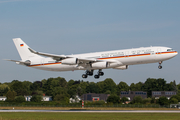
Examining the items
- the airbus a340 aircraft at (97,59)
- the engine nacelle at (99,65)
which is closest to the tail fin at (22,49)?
the airbus a340 aircraft at (97,59)

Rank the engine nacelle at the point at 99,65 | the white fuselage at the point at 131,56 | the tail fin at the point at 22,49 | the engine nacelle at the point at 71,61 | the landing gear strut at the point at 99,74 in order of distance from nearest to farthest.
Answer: the white fuselage at the point at 131,56, the engine nacelle at the point at 99,65, the engine nacelle at the point at 71,61, the landing gear strut at the point at 99,74, the tail fin at the point at 22,49

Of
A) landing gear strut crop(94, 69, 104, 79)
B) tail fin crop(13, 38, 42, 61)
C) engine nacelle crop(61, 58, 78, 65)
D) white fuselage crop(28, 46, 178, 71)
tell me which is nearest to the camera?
white fuselage crop(28, 46, 178, 71)

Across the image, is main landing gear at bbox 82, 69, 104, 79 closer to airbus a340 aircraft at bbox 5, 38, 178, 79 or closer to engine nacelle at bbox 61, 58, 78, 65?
airbus a340 aircraft at bbox 5, 38, 178, 79

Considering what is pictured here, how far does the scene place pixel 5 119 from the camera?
157 ft

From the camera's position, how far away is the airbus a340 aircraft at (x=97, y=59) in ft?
204

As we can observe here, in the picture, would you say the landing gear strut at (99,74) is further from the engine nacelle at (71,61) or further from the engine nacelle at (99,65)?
the engine nacelle at (71,61)

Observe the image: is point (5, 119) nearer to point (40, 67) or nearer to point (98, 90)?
point (40, 67)


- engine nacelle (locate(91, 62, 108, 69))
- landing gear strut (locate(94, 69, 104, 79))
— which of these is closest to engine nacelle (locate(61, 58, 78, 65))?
engine nacelle (locate(91, 62, 108, 69))

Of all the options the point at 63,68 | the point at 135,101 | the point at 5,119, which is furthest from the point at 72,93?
the point at 5,119

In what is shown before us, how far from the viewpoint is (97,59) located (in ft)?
224

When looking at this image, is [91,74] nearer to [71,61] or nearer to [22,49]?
[71,61]

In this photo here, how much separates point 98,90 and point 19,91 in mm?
68854

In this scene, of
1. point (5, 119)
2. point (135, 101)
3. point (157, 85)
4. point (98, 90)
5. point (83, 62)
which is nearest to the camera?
point (5, 119)

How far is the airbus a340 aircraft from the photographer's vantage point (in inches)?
2445
